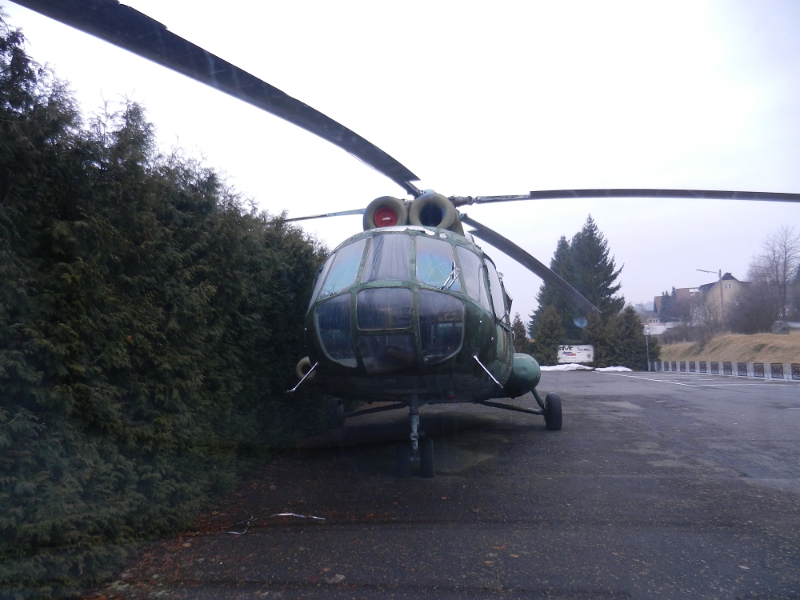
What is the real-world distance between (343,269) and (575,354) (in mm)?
41439

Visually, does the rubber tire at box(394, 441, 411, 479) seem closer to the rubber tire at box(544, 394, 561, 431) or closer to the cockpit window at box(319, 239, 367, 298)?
the cockpit window at box(319, 239, 367, 298)

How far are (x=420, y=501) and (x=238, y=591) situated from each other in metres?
2.23

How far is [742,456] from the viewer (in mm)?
7809

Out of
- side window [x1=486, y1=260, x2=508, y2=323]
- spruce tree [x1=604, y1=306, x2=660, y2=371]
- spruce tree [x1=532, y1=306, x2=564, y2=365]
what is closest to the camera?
side window [x1=486, y1=260, x2=508, y2=323]

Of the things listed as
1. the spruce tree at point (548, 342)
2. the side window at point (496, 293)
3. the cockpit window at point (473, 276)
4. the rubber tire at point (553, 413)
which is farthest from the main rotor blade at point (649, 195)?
the spruce tree at point (548, 342)

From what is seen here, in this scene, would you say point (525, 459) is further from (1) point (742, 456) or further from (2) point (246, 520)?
(2) point (246, 520)

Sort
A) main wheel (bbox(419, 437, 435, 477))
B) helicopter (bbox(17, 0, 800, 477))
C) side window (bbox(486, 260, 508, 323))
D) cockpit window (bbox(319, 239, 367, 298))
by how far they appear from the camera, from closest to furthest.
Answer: helicopter (bbox(17, 0, 800, 477)) → cockpit window (bbox(319, 239, 367, 298)) → main wheel (bbox(419, 437, 435, 477)) → side window (bbox(486, 260, 508, 323))

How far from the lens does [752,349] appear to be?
129ft

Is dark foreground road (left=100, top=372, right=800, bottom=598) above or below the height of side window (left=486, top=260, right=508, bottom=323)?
below

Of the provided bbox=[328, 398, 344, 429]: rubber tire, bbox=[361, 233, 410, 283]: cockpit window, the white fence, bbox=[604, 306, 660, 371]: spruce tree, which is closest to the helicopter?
bbox=[361, 233, 410, 283]: cockpit window

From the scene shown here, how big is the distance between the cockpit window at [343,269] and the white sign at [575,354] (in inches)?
1572

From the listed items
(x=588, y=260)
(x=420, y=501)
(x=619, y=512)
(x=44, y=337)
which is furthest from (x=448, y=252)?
(x=588, y=260)

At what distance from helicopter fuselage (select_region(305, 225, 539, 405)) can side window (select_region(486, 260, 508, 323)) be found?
0.20m

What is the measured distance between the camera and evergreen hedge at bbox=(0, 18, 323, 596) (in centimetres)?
376
